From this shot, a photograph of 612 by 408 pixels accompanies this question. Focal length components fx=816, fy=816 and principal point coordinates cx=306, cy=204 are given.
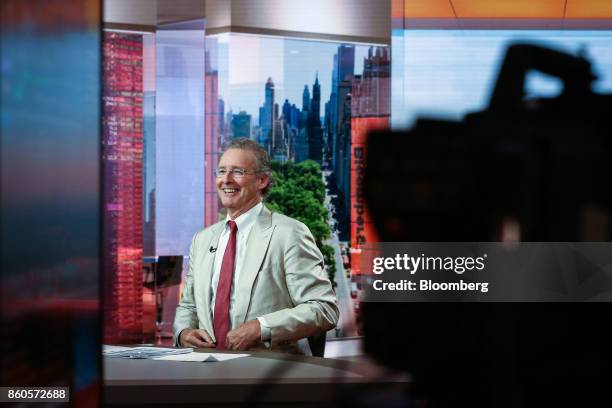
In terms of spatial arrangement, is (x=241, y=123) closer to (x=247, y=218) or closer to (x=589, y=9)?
(x=247, y=218)

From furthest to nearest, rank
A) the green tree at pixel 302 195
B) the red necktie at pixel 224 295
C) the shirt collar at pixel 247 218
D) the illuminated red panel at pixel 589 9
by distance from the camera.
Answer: the green tree at pixel 302 195, the shirt collar at pixel 247 218, the red necktie at pixel 224 295, the illuminated red panel at pixel 589 9

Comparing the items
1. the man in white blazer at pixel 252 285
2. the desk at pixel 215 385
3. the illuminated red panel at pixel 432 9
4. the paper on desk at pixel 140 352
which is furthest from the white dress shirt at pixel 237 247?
the illuminated red panel at pixel 432 9

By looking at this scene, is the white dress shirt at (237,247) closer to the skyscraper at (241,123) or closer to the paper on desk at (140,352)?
the paper on desk at (140,352)

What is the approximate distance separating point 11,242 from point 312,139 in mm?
2432

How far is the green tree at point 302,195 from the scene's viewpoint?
10.2 ft

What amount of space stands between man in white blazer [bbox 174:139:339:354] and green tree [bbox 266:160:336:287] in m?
0.94

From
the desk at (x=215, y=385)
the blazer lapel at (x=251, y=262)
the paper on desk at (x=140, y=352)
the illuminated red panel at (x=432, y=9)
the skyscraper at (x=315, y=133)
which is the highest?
the illuminated red panel at (x=432, y=9)

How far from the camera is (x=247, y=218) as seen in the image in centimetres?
213

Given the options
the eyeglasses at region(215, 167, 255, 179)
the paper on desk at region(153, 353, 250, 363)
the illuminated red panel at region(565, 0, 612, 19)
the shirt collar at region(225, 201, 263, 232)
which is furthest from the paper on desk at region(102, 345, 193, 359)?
the illuminated red panel at region(565, 0, 612, 19)

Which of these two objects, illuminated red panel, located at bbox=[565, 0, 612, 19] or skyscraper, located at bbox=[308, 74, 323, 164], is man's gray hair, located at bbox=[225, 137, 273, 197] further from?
illuminated red panel, located at bbox=[565, 0, 612, 19]

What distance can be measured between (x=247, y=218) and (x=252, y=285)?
211mm

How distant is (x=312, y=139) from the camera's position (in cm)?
316

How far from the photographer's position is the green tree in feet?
10.2

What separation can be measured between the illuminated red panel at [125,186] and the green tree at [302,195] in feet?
1.81
